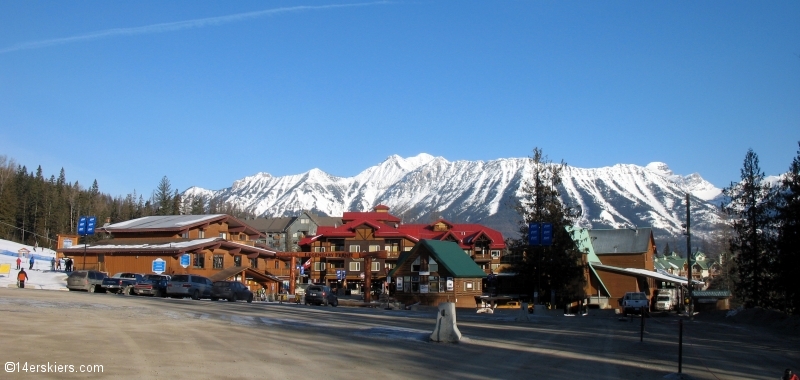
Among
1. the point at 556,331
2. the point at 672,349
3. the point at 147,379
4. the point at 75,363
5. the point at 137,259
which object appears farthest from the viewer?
the point at 137,259

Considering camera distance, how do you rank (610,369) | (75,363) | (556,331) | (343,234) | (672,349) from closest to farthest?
(75,363)
(610,369)
(672,349)
(556,331)
(343,234)

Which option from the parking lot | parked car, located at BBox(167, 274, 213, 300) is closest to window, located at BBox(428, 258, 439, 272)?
parked car, located at BBox(167, 274, 213, 300)

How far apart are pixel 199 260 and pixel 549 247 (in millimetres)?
33701

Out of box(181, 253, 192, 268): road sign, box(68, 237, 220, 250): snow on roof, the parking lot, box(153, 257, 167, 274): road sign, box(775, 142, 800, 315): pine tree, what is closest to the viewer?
the parking lot

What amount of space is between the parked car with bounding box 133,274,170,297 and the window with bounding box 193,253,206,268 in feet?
56.1

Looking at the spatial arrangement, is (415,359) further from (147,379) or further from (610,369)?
(147,379)

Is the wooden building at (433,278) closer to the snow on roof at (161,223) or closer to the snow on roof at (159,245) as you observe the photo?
the snow on roof at (159,245)

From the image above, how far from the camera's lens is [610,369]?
18.6m

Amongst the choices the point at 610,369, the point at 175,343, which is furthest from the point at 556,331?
the point at 175,343

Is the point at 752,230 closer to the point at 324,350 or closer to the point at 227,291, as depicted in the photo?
the point at 227,291

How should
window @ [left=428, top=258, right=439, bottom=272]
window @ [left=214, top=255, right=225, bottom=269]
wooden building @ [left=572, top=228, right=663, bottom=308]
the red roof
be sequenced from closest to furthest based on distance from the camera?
1. window @ [left=214, top=255, right=225, bottom=269]
2. window @ [left=428, top=258, right=439, bottom=272]
3. wooden building @ [left=572, top=228, right=663, bottom=308]
4. the red roof

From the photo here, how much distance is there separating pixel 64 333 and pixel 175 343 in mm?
3246

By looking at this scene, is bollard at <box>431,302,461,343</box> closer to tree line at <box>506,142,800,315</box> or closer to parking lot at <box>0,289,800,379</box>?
parking lot at <box>0,289,800,379</box>

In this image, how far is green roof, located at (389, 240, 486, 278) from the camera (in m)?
75.4
